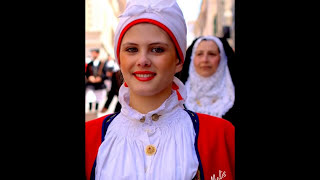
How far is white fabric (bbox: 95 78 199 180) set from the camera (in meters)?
1.79

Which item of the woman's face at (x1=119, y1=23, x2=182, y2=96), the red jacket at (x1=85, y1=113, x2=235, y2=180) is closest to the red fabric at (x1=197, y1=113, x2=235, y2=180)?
the red jacket at (x1=85, y1=113, x2=235, y2=180)

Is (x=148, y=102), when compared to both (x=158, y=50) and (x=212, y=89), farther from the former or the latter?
(x=212, y=89)

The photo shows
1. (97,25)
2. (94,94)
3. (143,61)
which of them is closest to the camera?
(143,61)

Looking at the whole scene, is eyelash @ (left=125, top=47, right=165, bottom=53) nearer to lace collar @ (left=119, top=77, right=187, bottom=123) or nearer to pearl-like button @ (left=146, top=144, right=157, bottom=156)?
lace collar @ (left=119, top=77, right=187, bottom=123)

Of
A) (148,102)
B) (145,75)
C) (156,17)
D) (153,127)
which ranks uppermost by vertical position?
(156,17)

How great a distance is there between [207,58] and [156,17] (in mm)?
2606

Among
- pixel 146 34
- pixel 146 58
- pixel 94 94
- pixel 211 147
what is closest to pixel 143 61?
pixel 146 58

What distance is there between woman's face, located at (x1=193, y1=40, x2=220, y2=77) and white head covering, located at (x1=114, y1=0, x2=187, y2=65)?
2.48 meters

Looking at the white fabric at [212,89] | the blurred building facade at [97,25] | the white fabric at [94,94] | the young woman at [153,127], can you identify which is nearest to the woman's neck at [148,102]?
the young woman at [153,127]

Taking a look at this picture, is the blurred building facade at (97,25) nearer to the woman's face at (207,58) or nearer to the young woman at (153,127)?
the woman's face at (207,58)

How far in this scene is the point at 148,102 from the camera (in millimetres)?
1997

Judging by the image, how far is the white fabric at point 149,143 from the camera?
179 centimetres
